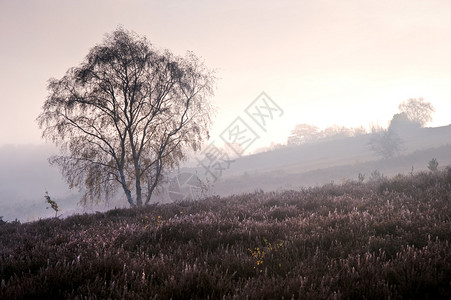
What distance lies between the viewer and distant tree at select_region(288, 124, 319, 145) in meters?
114

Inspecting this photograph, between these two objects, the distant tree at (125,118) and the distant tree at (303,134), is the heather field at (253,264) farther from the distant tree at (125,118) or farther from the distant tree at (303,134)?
the distant tree at (303,134)

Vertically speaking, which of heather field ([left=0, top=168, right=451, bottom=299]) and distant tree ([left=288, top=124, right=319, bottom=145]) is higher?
distant tree ([left=288, top=124, right=319, bottom=145])

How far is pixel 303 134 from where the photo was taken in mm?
116875

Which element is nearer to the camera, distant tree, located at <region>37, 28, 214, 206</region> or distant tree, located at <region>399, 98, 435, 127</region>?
distant tree, located at <region>37, 28, 214, 206</region>

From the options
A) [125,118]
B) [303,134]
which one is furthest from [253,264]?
[303,134]

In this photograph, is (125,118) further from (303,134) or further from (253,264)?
(303,134)

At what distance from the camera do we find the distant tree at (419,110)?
8381 cm

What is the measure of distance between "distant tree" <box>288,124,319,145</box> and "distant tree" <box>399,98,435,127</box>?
35.8 metres

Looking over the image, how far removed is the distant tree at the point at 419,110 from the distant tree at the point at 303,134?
35.8 m

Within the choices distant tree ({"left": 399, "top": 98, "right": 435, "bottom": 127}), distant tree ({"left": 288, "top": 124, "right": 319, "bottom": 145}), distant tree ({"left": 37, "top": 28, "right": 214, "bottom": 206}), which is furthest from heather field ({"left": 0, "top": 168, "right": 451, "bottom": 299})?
distant tree ({"left": 288, "top": 124, "right": 319, "bottom": 145})

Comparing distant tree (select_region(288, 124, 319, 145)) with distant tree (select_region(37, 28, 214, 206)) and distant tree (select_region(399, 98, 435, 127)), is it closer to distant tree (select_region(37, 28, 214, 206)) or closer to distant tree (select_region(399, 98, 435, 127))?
distant tree (select_region(399, 98, 435, 127))

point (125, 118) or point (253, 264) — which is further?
point (125, 118)

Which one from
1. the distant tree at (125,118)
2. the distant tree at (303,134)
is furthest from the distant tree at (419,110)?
the distant tree at (125,118)

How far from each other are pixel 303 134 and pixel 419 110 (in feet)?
143
